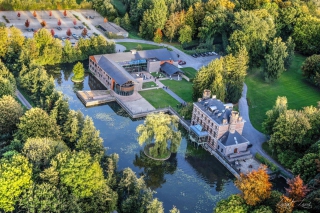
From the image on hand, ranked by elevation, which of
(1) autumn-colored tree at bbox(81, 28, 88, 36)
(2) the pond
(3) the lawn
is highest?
(1) autumn-colored tree at bbox(81, 28, 88, 36)

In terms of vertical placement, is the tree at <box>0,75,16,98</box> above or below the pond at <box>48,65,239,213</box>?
above

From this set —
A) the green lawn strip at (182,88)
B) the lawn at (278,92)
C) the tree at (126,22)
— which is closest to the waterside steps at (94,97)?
the green lawn strip at (182,88)

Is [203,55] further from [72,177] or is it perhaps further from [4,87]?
[72,177]

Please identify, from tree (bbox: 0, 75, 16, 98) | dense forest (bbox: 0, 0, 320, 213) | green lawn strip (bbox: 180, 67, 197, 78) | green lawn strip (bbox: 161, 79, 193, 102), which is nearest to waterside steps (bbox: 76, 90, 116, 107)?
dense forest (bbox: 0, 0, 320, 213)

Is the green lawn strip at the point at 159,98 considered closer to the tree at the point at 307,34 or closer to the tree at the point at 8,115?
the tree at the point at 8,115

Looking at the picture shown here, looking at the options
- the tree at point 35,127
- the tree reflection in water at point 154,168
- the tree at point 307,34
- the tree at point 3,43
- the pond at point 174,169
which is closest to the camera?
the tree at point 35,127

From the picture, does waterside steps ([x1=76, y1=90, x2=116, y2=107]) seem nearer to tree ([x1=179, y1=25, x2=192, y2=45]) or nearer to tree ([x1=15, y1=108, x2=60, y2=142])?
tree ([x1=15, y1=108, x2=60, y2=142])

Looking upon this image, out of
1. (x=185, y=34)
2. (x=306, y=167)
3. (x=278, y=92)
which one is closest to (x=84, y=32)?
(x=185, y=34)

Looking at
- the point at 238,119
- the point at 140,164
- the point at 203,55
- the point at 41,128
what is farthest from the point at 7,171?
the point at 203,55

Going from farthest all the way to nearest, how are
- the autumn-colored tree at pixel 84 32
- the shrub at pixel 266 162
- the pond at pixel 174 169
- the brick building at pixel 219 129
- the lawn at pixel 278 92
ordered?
the autumn-colored tree at pixel 84 32, the lawn at pixel 278 92, the brick building at pixel 219 129, the shrub at pixel 266 162, the pond at pixel 174 169
